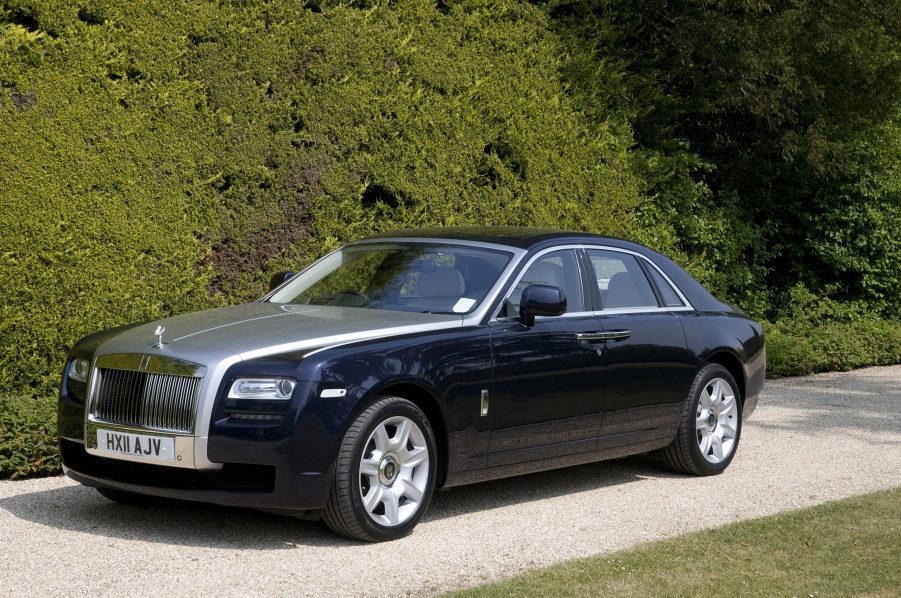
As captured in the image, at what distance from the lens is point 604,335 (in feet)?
26.3

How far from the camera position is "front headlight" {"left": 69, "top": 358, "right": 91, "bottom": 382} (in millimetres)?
7027

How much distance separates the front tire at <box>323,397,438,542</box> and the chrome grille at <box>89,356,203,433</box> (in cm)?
81

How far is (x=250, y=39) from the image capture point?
453 inches

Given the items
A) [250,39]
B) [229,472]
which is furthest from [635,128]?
[229,472]

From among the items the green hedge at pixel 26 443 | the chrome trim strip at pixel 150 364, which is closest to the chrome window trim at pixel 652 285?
the chrome trim strip at pixel 150 364

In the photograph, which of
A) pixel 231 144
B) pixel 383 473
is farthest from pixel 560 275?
pixel 231 144

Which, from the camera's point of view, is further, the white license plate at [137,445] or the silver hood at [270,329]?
the silver hood at [270,329]

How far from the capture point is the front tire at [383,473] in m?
6.45

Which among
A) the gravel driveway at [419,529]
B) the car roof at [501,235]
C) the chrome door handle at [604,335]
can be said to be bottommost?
the gravel driveway at [419,529]

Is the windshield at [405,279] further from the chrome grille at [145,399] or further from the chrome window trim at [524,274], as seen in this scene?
the chrome grille at [145,399]

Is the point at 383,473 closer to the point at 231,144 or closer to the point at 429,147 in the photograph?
the point at 231,144

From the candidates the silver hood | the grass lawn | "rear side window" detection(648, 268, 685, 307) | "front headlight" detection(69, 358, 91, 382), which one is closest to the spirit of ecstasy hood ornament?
the silver hood

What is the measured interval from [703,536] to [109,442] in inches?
124

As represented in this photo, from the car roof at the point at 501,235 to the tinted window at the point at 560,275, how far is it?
0.39 feet
